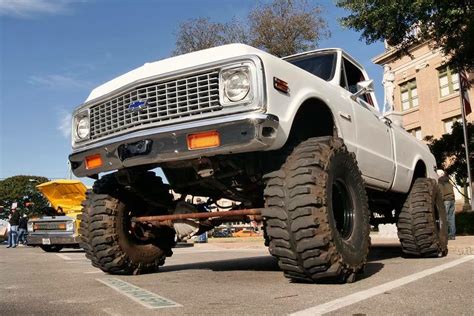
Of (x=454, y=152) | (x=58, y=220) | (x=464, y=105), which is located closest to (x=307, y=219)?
(x=58, y=220)

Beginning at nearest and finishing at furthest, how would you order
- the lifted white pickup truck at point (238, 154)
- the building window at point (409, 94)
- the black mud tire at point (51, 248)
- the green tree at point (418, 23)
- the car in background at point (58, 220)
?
the lifted white pickup truck at point (238, 154) → the green tree at point (418, 23) → the car in background at point (58, 220) → the black mud tire at point (51, 248) → the building window at point (409, 94)

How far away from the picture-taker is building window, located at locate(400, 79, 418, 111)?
35.8m

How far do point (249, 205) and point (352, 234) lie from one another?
108 centimetres

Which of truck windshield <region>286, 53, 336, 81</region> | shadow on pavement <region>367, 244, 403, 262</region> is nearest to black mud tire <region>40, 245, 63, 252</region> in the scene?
shadow on pavement <region>367, 244, 403, 262</region>

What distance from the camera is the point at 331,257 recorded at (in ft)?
12.8

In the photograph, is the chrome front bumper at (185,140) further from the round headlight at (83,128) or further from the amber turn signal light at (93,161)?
Result: the round headlight at (83,128)

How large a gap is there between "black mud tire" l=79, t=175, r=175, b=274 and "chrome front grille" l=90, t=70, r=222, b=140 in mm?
699

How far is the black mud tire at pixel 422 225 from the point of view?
680 cm

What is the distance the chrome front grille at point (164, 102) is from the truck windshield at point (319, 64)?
1.89 metres

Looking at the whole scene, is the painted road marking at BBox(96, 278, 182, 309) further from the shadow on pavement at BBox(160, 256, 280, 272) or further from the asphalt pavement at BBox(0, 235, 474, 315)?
the shadow on pavement at BBox(160, 256, 280, 272)

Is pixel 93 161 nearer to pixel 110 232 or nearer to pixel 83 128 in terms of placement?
pixel 83 128

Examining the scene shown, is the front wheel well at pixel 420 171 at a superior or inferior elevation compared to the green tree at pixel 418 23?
inferior

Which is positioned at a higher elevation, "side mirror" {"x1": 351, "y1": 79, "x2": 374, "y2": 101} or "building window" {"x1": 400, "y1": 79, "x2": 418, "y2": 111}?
"building window" {"x1": 400, "y1": 79, "x2": 418, "y2": 111}

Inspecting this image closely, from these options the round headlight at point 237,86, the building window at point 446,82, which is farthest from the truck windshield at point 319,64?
the building window at point 446,82
